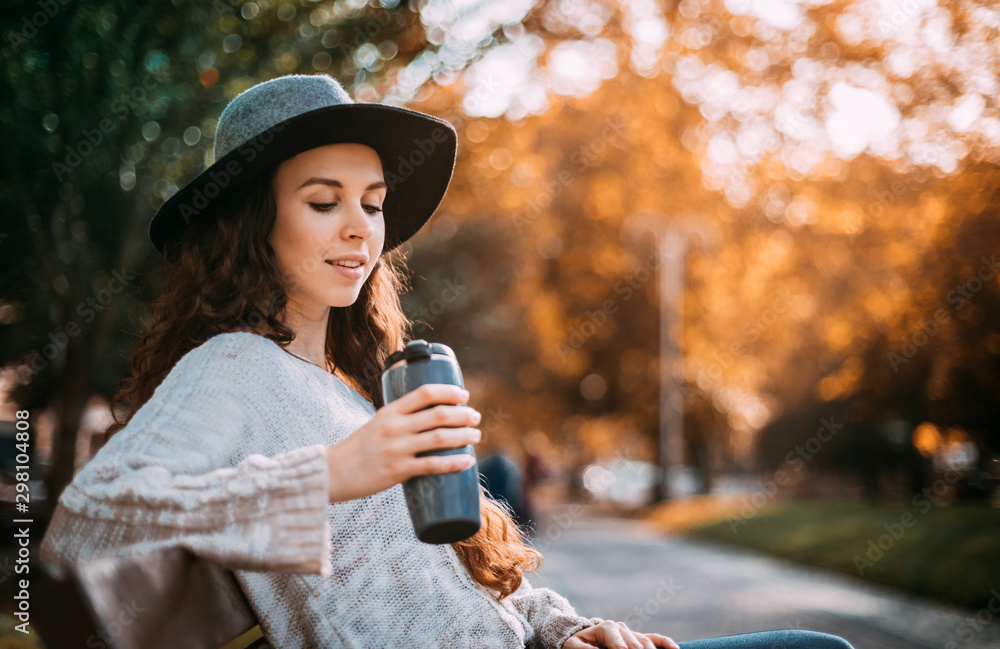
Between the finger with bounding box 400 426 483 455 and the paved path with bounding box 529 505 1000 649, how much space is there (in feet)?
12.3

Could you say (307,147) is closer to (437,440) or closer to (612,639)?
(437,440)

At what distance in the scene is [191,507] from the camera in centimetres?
115

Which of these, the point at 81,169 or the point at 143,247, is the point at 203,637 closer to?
the point at 81,169

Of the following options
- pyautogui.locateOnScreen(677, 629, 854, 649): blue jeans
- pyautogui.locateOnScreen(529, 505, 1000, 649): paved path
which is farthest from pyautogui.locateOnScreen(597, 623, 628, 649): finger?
pyautogui.locateOnScreen(529, 505, 1000, 649): paved path

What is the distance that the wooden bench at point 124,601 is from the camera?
3.33 ft

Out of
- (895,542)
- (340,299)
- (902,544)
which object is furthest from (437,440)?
(895,542)

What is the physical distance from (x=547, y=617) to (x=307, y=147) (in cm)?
122

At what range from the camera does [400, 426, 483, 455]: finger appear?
116cm

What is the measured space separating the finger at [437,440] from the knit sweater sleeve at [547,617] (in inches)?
33.6

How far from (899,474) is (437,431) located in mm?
25946

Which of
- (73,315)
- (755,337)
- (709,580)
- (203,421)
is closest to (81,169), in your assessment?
(73,315)

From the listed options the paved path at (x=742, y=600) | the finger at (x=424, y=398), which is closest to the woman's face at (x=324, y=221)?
the finger at (x=424, y=398)

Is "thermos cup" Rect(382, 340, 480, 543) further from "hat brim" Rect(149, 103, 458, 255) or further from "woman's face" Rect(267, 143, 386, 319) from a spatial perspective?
"hat brim" Rect(149, 103, 458, 255)

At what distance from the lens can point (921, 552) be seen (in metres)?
9.45
